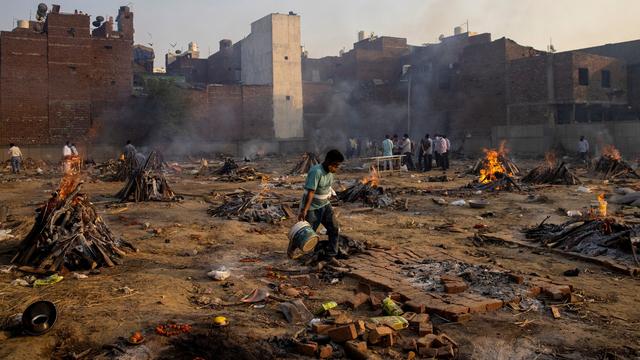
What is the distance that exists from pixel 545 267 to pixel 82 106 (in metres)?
31.3

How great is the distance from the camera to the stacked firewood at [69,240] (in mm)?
6502

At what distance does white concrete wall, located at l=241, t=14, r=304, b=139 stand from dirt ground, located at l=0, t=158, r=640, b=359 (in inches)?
1068

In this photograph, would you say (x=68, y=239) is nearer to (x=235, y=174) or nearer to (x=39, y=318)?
(x=39, y=318)

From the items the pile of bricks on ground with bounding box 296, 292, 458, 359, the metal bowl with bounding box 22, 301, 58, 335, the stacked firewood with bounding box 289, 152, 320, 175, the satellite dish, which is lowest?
the pile of bricks on ground with bounding box 296, 292, 458, 359

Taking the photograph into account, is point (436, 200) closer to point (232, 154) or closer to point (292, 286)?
point (292, 286)

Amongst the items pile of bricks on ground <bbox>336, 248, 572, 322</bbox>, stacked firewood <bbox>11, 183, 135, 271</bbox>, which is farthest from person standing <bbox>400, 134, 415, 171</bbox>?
stacked firewood <bbox>11, 183, 135, 271</bbox>

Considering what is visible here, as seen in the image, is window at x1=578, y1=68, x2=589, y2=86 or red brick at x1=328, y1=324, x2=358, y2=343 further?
→ window at x1=578, y1=68, x2=589, y2=86

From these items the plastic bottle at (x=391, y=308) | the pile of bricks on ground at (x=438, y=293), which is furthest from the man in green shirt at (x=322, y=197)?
the plastic bottle at (x=391, y=308)

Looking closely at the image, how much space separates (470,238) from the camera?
8.67 m

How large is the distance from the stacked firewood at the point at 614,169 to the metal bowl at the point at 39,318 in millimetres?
17288

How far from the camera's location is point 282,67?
124 ft

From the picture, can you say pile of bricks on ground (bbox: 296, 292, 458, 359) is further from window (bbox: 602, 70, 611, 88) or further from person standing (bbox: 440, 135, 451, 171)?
window (bbox: 602, 70, 611, 88)

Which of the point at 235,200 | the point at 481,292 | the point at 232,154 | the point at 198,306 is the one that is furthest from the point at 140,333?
the point at 232,154

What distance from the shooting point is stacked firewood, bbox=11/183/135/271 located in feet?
21.3
